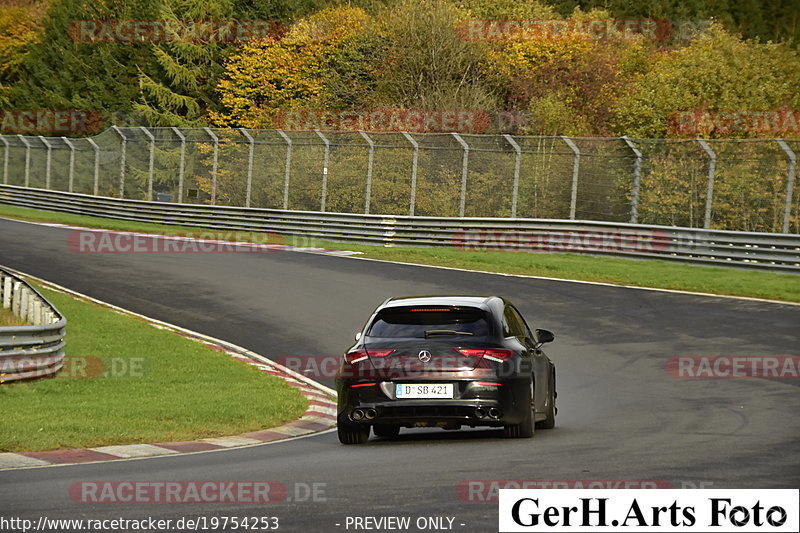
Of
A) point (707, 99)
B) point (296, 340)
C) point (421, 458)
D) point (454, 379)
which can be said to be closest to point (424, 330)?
point (454, 379)

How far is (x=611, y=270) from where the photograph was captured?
27141 mm

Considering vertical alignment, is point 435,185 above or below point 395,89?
below

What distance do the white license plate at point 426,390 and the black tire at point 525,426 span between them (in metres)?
0.76

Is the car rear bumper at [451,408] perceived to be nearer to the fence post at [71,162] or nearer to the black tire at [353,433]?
the black tire at [353,433]

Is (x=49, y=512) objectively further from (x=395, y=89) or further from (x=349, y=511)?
Result: (x=395, y=89)

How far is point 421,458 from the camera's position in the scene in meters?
10.0

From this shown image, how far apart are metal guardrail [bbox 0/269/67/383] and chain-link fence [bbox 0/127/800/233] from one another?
645 inches

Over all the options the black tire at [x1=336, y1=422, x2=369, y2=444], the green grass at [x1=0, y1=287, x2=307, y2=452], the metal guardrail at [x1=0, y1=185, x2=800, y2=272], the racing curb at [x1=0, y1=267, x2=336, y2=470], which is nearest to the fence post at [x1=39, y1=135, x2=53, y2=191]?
the metal guardrail at [x1=0, y1=185, x2=800, y2=272]

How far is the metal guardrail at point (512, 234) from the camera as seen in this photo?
26984 mm

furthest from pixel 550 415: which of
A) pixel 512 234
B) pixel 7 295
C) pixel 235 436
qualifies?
pixel 512 234

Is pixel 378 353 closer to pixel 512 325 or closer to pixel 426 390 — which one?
pixel 426 390

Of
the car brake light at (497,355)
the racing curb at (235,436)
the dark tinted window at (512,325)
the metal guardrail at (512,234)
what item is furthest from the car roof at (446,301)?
the metal guardrail at (512,234)

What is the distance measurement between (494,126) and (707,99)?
40.4 feet

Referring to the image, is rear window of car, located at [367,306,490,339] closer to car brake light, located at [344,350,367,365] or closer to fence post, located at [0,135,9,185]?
car brake light, located at [344,350,367,365]
